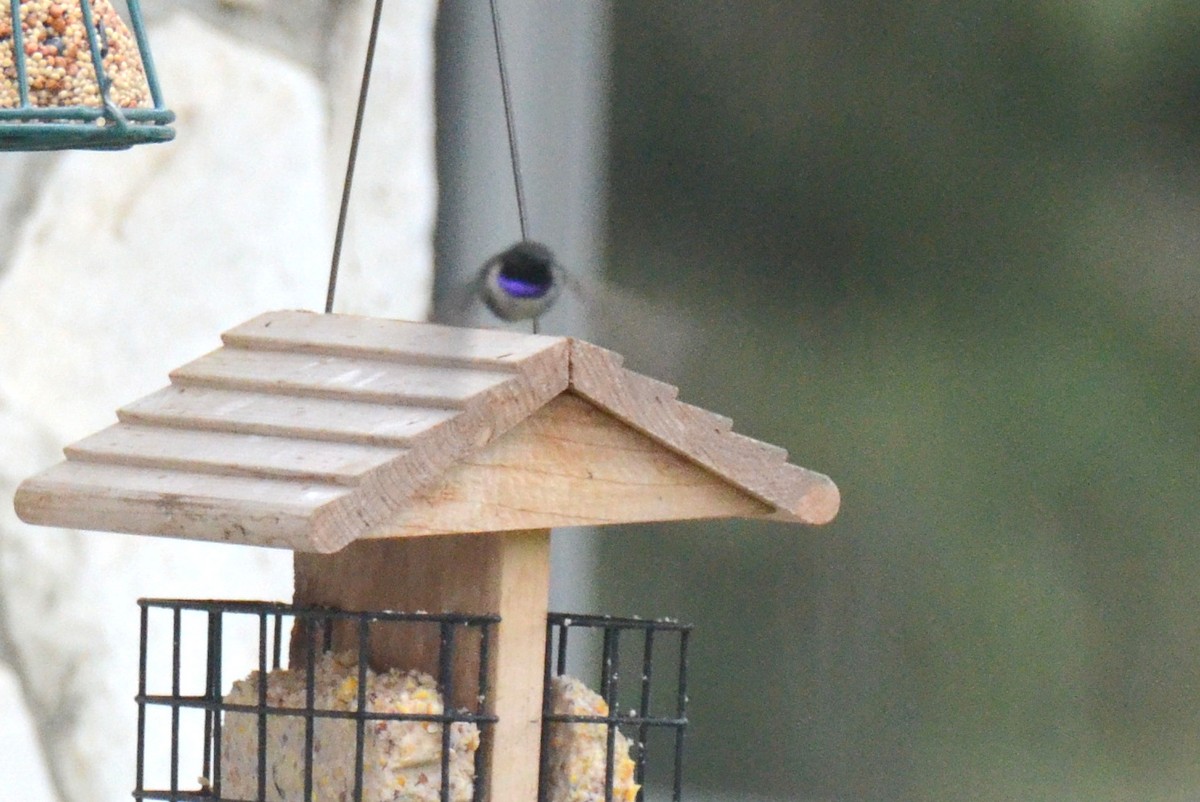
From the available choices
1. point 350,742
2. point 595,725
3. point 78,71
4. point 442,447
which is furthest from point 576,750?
A: point 78,71

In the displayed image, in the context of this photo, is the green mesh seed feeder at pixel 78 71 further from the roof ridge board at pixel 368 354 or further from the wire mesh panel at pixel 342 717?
the wire mesh panel at pixel 342 717

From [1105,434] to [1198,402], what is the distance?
93 mm

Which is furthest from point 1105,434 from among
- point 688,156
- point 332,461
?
point 332,461

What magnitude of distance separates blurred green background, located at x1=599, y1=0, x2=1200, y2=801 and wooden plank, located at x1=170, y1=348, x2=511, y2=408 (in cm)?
61

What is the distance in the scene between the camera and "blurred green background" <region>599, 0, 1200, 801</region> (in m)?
1.59

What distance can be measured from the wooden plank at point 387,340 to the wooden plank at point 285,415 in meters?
0.05

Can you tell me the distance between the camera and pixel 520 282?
3.75 feet

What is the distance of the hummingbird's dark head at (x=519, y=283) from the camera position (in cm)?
113

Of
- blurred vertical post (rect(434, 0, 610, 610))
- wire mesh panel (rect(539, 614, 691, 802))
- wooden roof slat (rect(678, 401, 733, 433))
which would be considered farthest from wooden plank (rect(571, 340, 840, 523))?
blurred vertical post (rect(434, 0, 610, 610))

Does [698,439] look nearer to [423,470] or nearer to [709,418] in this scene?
[709,418]

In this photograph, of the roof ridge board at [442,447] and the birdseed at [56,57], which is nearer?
the roof ridge board at [442,447]

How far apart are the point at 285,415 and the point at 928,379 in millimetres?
888

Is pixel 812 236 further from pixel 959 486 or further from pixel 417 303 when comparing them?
pixel 417 303

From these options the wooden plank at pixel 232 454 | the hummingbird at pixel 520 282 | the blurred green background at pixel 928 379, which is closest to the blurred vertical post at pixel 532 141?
the blurred green background at pixel 928 379
